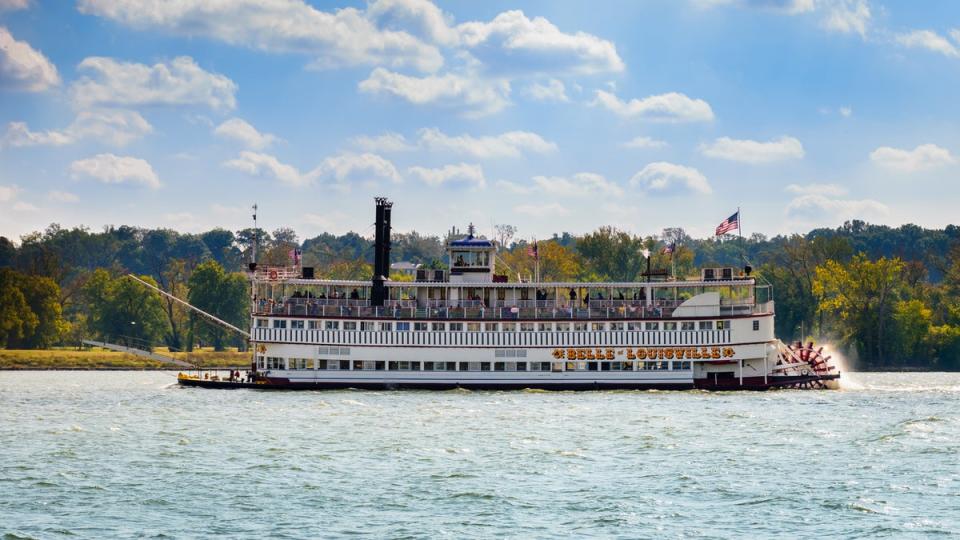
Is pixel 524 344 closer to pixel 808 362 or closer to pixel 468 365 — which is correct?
pixel 468 365

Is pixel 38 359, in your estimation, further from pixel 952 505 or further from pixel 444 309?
pixel 952 505

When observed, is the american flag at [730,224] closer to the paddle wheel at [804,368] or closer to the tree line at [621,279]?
the paddle wheel at [804,368]

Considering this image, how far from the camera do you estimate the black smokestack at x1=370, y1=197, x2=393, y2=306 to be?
79562mm

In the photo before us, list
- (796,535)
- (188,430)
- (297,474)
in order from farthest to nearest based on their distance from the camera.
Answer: (188,430)
(297,474)
(796,535)

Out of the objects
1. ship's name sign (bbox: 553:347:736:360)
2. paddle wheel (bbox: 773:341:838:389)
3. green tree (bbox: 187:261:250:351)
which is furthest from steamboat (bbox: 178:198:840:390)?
green tree (bbox: 187:261:250:351)

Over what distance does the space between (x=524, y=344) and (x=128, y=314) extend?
217 ft

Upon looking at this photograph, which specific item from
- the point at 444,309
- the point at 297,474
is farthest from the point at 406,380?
the point at 297,474

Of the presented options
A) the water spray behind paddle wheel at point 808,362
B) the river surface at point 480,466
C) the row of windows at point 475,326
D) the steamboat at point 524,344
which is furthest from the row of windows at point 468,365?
the water spray behind paddle wheel at point 808,362

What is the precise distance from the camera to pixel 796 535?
3512 cm

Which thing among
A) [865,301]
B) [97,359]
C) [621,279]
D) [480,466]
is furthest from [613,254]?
[480,466]

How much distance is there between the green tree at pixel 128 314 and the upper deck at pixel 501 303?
56.9m

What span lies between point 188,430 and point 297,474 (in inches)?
525

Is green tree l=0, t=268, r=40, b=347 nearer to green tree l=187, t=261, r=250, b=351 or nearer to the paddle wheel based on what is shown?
green tree l=187, t=261, r=250, b=351

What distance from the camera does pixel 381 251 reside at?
271ft
